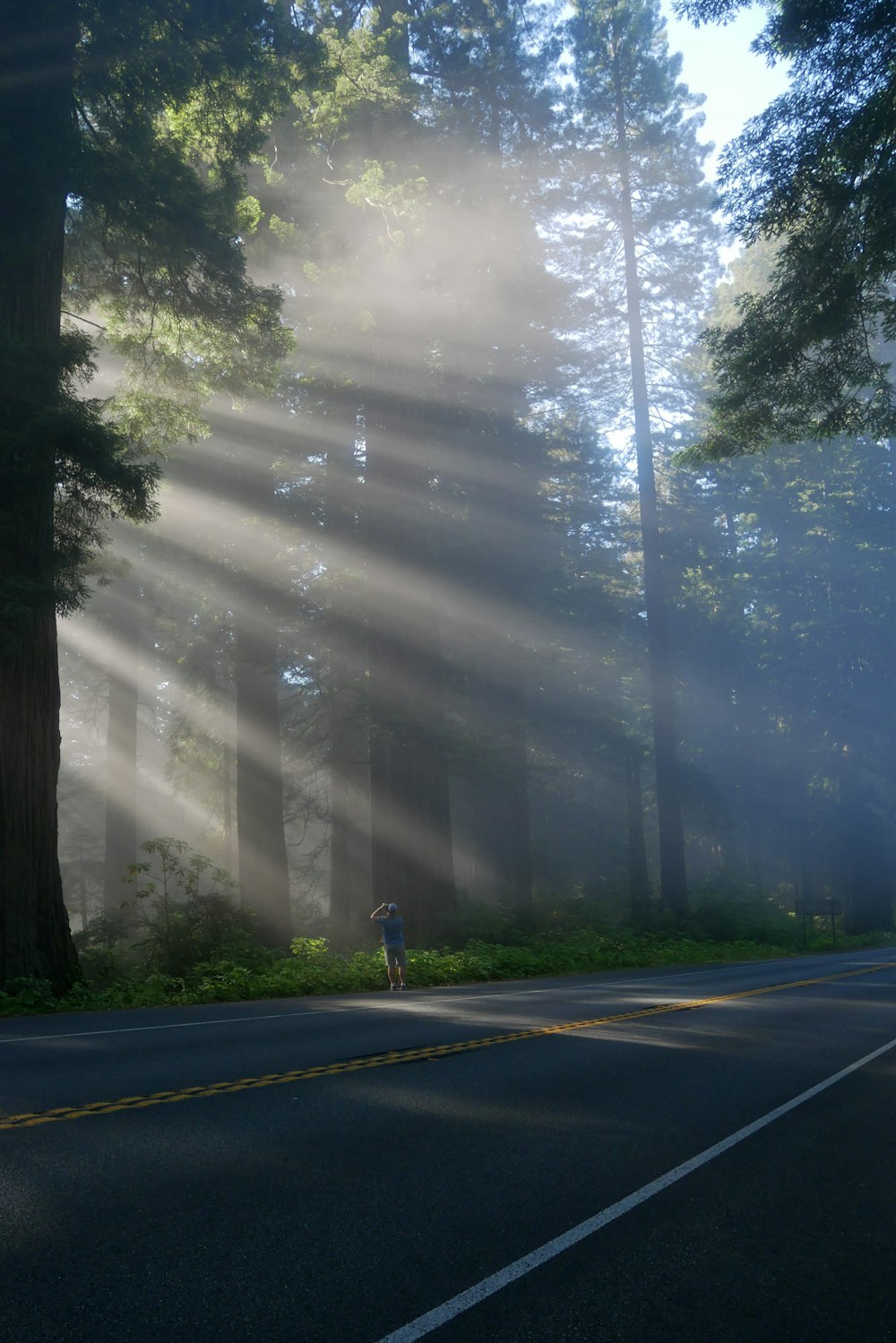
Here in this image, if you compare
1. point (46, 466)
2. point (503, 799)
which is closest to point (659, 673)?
point (503, 799)

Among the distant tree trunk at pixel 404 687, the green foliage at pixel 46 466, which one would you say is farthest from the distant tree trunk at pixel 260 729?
the green foliage at pixel 46 466

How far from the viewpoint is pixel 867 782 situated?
145 feet

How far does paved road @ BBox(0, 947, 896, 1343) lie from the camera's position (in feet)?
13.1

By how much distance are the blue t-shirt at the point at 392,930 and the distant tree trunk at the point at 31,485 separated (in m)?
5.01

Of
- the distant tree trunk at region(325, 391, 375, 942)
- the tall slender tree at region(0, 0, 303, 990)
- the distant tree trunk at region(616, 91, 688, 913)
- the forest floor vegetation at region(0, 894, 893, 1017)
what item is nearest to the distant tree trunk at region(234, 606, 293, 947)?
the forest floor vegetation at region(0, 894, 893, 1017)

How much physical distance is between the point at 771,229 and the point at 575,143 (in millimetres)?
21923

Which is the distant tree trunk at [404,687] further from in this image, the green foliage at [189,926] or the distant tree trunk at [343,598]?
the green foliage at [189,926]

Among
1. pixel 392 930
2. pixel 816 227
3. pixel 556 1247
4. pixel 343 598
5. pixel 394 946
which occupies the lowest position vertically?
pixel 556 1247

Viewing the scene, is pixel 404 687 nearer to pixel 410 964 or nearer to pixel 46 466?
pixel 410 964

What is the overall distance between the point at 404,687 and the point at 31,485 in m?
11.1

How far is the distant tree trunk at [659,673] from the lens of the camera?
31.5 m

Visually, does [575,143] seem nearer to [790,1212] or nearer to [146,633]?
[146,633]

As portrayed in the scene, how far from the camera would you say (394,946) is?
18.0 meters

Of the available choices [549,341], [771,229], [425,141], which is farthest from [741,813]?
[771,229]
